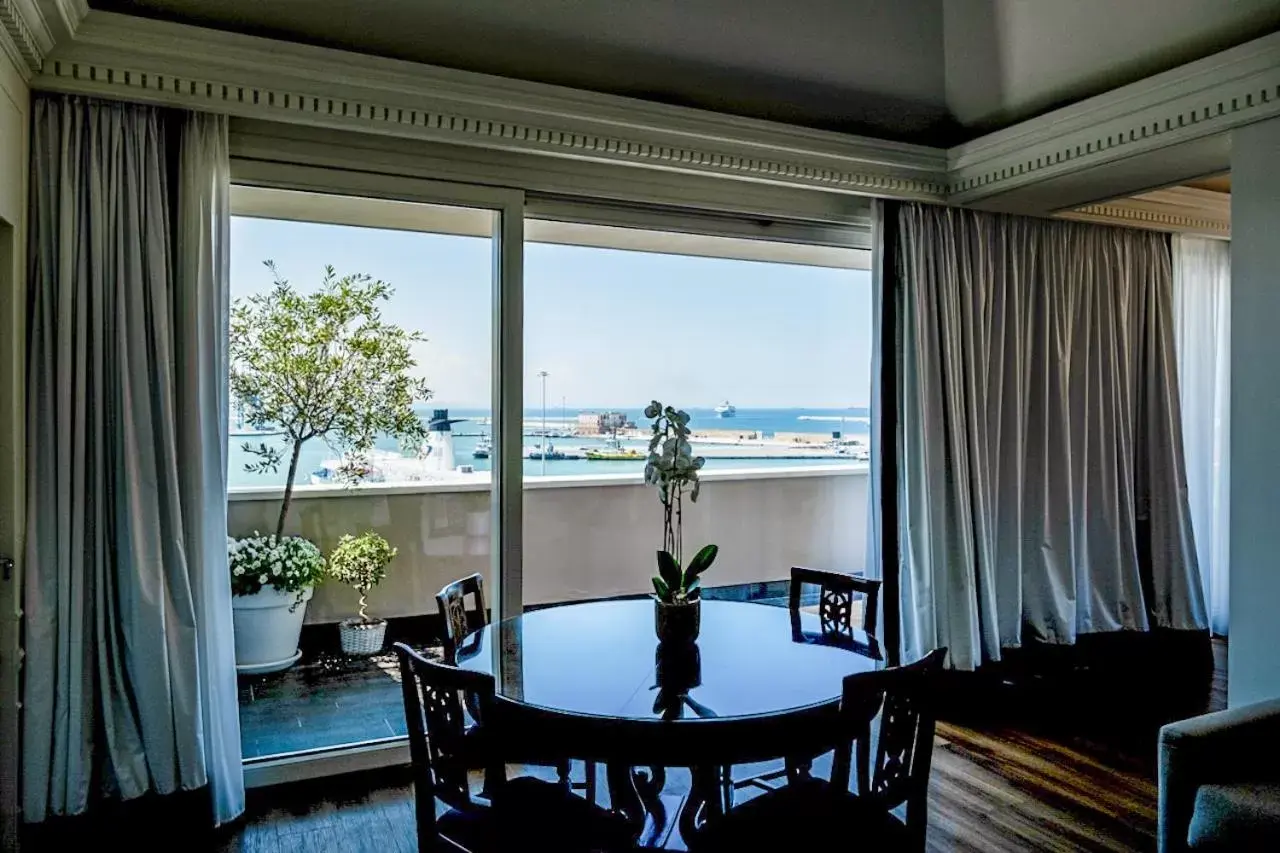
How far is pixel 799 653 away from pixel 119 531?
2104mm

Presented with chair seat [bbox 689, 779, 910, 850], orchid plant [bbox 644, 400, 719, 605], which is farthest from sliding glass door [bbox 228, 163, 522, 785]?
chair seat [bbox 689, 779, 910, 850]

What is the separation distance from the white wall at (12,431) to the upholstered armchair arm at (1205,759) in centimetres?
324

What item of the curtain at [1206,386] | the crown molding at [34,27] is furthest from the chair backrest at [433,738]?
the curtain at [1206,386]

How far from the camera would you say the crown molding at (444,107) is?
8.68 feet

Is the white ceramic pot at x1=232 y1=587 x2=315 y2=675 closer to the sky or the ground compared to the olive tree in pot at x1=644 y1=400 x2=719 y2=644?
closer to the ground

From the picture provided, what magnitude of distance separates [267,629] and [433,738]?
1489 mm

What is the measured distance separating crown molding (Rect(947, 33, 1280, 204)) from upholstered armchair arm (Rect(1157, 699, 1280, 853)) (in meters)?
1.91

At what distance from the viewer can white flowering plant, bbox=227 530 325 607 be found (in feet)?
10.4

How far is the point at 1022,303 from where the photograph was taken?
429cm

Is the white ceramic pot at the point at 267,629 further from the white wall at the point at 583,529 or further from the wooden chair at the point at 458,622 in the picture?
the wooden chair at the point at 458,622

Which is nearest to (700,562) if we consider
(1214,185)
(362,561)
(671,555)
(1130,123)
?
(671,555)

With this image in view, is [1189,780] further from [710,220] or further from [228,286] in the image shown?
[228,286]

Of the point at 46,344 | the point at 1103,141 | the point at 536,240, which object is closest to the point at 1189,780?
the point at 1103,141

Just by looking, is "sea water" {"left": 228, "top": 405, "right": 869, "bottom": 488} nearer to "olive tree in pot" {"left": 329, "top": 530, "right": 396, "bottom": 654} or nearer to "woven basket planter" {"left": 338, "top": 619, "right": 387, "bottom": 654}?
"olive tree in pot" {"left": 329, "top": 530, "right": 396, "bottom": 654}
